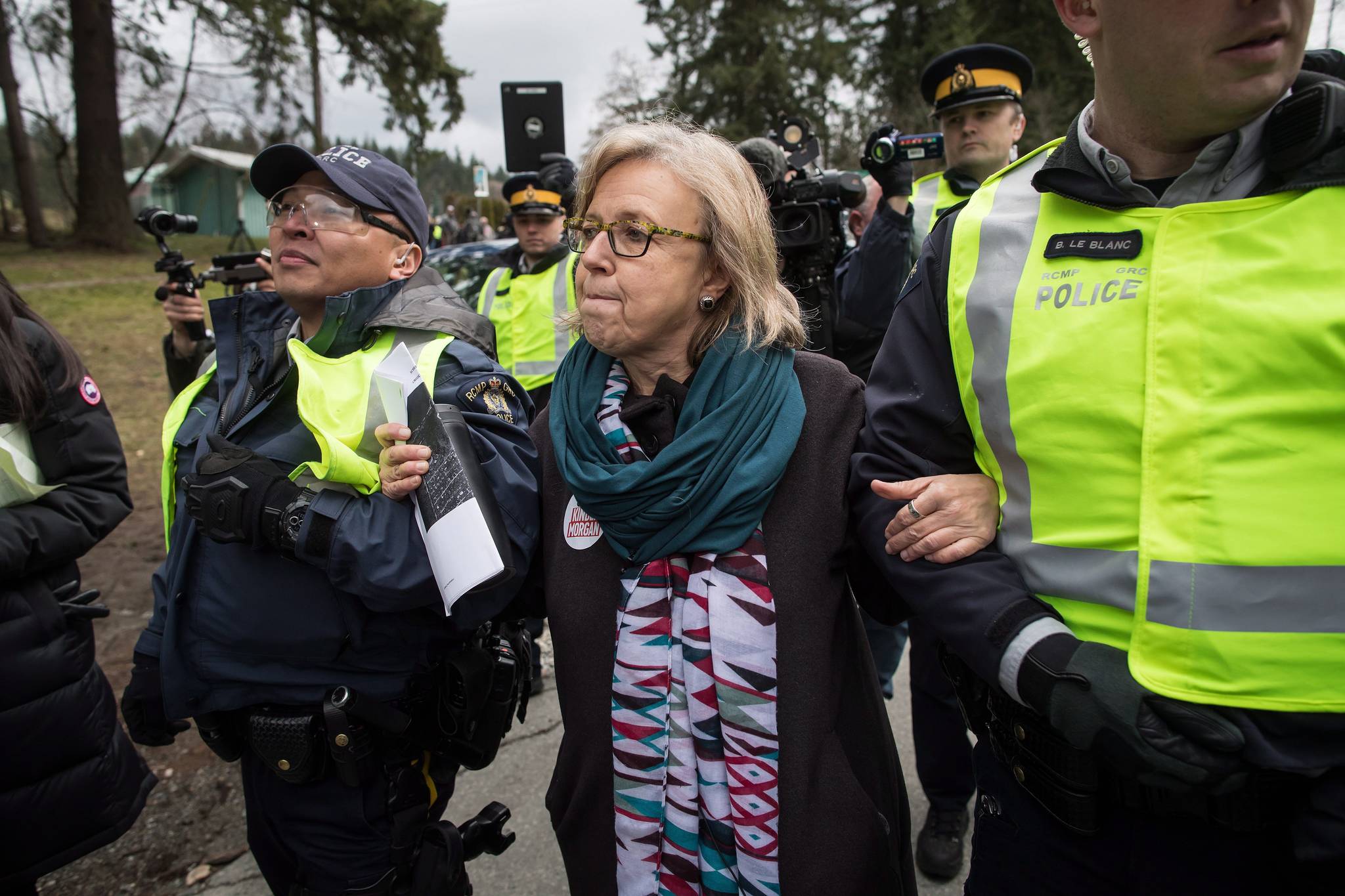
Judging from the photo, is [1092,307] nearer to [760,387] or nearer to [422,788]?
[760,387]

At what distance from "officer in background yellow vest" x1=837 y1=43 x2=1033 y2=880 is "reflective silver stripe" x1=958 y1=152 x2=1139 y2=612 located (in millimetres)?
1321

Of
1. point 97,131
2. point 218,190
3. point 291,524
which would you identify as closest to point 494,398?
point 291,524

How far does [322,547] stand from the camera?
5.52ft

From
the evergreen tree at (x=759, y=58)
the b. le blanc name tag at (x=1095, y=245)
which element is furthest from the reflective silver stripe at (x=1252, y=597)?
the evergreen tree at (x=759, y=58)

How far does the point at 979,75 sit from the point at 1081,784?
8.37 feet

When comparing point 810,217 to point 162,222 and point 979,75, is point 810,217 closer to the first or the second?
point 979,75

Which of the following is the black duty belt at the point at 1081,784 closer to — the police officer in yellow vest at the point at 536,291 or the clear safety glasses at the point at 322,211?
the clear safety glasses at the point at 322,211

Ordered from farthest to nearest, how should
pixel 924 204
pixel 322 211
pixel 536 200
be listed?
1. pixel 536 200
2. pixel 924 204
3. pixel 322 211

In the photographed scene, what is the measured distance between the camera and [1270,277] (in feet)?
3.54

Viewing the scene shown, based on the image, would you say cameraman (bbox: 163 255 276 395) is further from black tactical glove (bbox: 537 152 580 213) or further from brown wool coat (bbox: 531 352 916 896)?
brown wool coat (bbox: 531 352 916 896)

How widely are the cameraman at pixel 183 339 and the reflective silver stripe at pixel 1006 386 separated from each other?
2545 millimetres

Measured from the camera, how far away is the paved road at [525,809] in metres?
2.71

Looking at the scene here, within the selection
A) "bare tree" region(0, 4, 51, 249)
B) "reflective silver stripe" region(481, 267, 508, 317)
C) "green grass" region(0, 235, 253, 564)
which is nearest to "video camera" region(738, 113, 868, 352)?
"reflective silver stripe" region(481, 267, 508, 317)

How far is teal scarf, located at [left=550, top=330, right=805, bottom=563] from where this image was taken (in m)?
1.49
